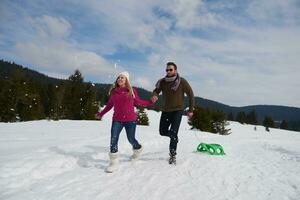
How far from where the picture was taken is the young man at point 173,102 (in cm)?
848

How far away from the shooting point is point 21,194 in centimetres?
607

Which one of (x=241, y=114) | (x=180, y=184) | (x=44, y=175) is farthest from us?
(x=241, y=114)

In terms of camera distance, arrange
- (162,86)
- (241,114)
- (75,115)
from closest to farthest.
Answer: (162,86) < (75,115) < (241,114)

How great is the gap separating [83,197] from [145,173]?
1.99m

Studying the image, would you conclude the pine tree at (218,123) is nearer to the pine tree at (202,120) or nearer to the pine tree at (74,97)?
the pine tree at (202,120)

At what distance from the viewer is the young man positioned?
27.8 feet

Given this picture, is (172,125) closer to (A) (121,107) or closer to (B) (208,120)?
(A) (121,107)

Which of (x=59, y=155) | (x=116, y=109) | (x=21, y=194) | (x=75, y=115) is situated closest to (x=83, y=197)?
(x=21, y=194)

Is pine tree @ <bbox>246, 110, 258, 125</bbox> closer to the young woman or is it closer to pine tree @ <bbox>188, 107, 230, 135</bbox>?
pine tree @ <bbox>188, 107, 230, 135</bbox>

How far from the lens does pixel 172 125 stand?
8.54 m

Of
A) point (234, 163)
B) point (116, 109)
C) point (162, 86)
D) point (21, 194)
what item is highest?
point (162, 86)

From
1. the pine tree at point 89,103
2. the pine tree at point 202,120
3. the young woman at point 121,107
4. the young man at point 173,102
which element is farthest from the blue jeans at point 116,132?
the pine tree at point 202,120

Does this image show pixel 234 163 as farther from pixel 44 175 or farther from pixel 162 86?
pixel 44 175

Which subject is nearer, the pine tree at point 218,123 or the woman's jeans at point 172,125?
the woman's jeans at point 172,125
